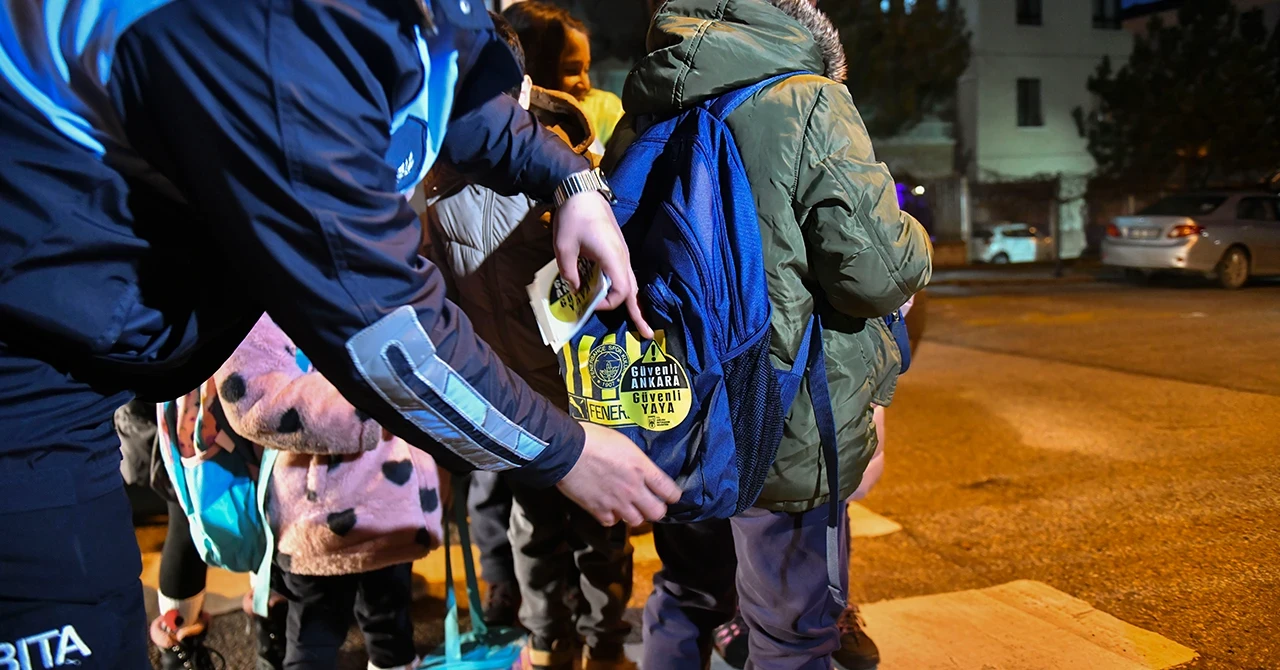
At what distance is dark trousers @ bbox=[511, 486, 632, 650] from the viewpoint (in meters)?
2.94

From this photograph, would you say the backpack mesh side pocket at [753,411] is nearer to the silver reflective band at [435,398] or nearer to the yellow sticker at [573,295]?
the yellow sticker at [573,295]

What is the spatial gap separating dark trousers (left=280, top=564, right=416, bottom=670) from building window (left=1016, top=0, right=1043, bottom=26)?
92.8 ft

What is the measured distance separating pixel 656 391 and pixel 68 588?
3.56 feet

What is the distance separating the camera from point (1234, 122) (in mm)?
8555

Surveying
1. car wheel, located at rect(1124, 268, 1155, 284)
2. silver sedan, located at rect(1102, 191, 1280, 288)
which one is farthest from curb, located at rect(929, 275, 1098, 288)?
car wheel, located at rect(1124, 268, 1155, 284)

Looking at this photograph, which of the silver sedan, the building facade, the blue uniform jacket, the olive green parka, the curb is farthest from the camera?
the building facade

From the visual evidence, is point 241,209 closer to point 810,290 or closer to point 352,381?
point 352,381

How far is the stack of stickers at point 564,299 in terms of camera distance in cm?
173

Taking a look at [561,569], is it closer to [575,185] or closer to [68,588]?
[575,185]

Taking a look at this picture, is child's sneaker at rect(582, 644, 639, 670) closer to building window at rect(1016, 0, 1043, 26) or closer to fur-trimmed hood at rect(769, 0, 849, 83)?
fur-trimmed hood at rect(769, 0, 849, 83)

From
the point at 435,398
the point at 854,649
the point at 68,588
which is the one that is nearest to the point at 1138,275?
the point at 854,649

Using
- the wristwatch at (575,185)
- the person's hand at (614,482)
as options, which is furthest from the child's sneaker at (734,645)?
the wristwatch at (575,185)

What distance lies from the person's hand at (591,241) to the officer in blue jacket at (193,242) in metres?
0.32

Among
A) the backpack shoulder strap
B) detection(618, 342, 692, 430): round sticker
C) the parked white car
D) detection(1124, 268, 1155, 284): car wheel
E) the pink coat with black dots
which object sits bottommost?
the parked white car
